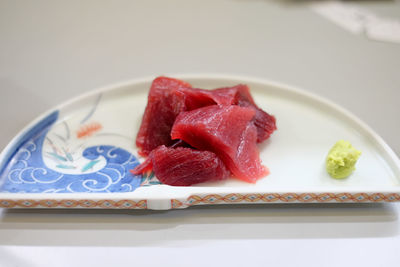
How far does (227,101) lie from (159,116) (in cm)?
32

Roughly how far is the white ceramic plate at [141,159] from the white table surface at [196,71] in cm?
9

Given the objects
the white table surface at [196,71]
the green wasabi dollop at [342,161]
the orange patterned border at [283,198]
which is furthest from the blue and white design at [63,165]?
the green wasabi dollop at [342,161]

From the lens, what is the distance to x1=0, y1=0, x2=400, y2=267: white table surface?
4.75 ft

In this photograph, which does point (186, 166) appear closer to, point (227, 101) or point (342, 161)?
point (227, 101)

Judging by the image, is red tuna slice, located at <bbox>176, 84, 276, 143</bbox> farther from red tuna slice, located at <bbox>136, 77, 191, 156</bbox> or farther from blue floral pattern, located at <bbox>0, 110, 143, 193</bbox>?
blue floral pattern, located at <bbox>0, 110, 143, 193</bbox>

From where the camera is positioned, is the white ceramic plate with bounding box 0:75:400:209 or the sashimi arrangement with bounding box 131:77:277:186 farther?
the sashimi arrangement with bounding box 131:77:277:186

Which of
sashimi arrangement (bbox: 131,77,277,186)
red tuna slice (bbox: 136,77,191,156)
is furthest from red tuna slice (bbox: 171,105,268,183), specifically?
red tuna slice (bbox: 136,77,191,156)

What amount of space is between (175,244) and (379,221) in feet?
2.59

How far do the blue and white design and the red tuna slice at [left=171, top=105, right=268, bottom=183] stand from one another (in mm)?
291

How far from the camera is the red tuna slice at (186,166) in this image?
5.28ft

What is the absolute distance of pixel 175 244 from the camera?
1.47 metres

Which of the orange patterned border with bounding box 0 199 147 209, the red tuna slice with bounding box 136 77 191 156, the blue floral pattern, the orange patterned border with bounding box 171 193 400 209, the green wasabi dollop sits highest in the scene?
the red tuna slice with bounding box 136 77 191 156

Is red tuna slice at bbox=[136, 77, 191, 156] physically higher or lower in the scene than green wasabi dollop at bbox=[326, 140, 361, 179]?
higher

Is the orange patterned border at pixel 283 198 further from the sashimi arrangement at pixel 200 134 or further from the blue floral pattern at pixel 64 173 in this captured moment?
the blue floral pattern at pixel 64 173
